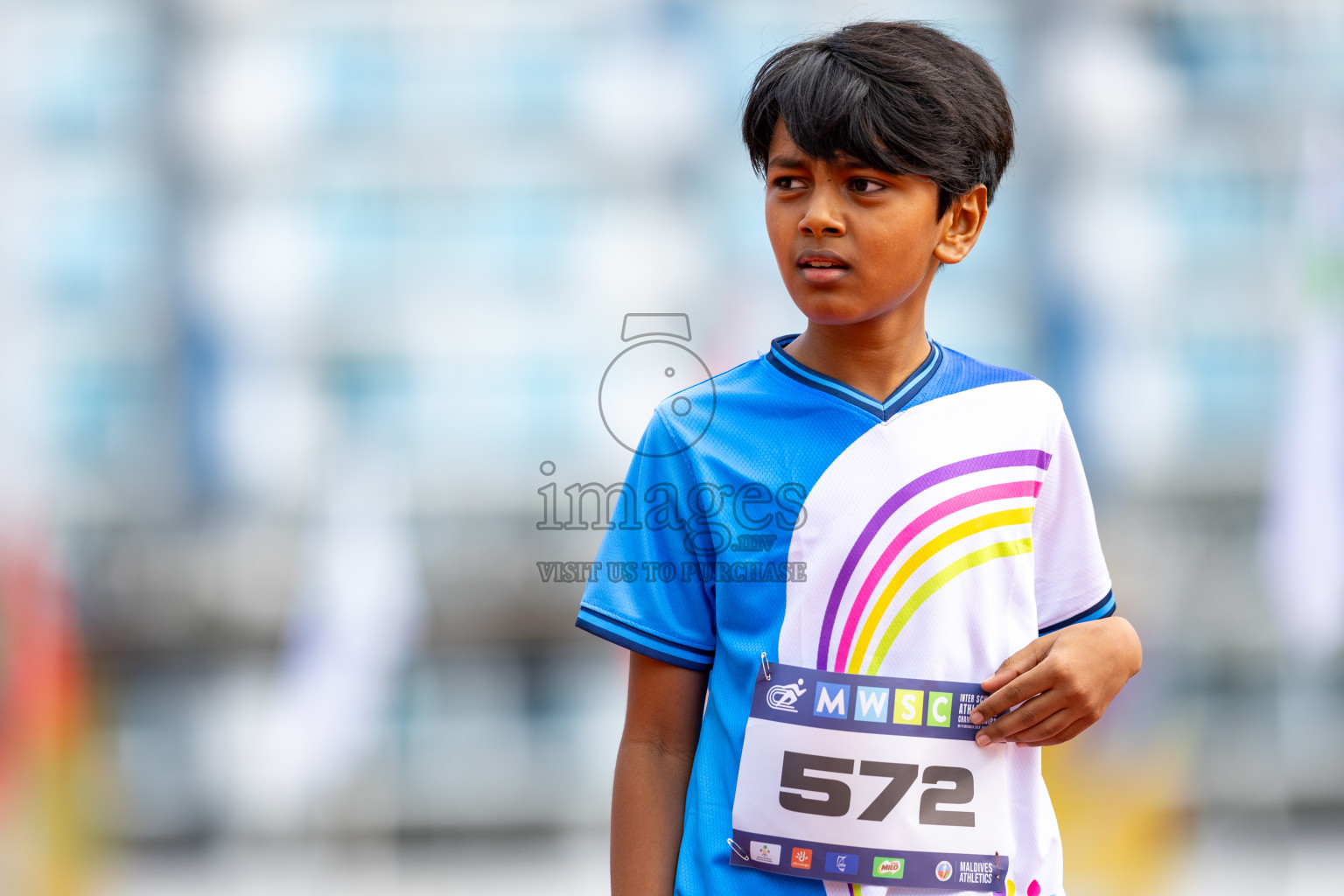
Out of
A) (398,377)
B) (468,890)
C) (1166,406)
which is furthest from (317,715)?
(1166,406)

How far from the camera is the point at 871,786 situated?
1299mm

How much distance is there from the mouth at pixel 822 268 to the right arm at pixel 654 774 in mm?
414

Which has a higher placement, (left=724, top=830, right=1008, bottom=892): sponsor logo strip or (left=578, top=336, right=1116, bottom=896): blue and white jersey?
(left=578, top=336, right=1116, bottom=896): blue and white jersey

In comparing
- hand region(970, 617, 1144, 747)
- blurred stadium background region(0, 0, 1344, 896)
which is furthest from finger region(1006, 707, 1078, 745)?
blurred stadium background region(0, 0, 1344, 896)

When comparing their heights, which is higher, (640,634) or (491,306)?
(491,306)

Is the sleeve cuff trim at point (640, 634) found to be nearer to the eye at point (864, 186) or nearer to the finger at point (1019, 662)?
the finger at point (1019, 662)

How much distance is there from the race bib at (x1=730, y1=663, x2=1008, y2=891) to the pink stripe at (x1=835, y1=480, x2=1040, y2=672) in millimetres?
40

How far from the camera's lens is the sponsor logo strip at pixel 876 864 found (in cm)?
129

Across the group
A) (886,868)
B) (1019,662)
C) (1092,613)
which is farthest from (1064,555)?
(886,868)

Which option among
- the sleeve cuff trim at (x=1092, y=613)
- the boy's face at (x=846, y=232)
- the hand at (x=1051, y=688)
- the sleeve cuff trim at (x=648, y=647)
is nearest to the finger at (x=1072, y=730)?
the hand at (x=1051, y=688)

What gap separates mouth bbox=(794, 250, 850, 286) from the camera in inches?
53.9

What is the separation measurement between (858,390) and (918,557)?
190 millimetres

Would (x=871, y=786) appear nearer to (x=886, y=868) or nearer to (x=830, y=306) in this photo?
(x=886, y=868)

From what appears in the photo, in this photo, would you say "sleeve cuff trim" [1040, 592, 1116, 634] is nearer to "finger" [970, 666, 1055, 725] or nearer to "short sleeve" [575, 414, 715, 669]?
"finger" [970, 666, 1055, 725]
